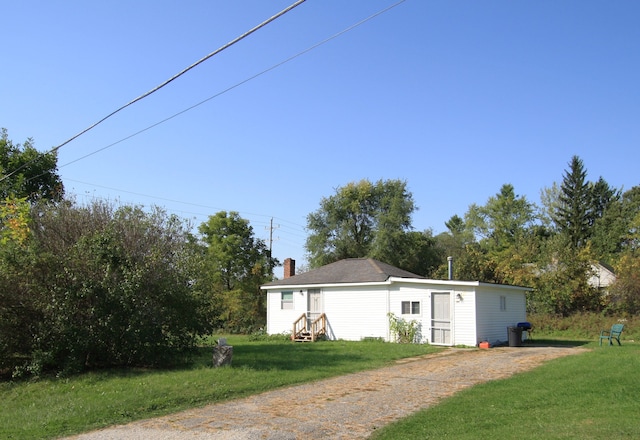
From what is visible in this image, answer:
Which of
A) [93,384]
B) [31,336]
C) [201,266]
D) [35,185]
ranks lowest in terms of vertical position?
[93,384]

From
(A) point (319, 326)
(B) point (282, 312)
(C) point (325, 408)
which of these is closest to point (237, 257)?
(B) point (282, 312)

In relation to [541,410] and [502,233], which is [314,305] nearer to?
[541,410]

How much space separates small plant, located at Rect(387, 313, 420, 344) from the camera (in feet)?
70.5

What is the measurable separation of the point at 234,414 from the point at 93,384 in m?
4.43

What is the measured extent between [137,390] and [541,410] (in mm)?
7176

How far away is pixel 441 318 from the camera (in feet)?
69.4

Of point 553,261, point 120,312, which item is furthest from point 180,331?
point 553,261

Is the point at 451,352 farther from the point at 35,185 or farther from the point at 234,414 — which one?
the point at 35,185

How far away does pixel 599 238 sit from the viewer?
51.0m

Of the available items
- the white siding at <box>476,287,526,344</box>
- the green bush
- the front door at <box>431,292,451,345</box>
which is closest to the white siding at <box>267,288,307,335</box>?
the front door at <box>431,292,451,345</box>

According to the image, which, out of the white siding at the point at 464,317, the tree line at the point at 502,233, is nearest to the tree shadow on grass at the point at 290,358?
the white siding at the point at 464,317

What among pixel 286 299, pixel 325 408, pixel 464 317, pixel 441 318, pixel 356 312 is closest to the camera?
pixel 325 408

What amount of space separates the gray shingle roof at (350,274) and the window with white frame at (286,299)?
47cm

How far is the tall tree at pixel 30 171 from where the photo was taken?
22688mm
